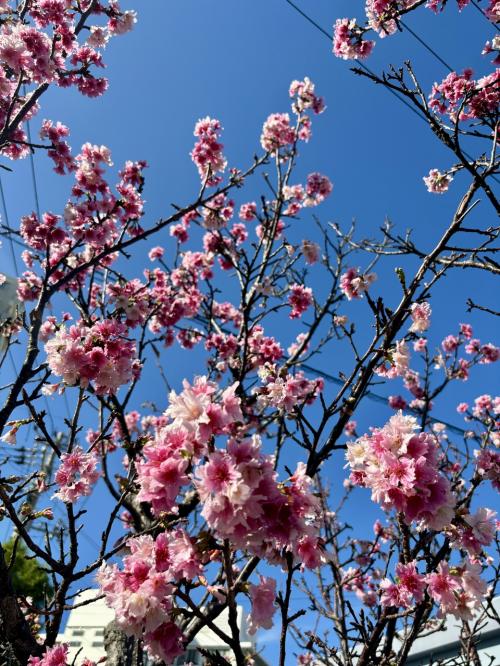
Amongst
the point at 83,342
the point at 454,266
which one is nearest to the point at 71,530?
the point at 83,342

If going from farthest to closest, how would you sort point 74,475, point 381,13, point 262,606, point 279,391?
point 381,13, point 279,391, point 74,475, point 262,606

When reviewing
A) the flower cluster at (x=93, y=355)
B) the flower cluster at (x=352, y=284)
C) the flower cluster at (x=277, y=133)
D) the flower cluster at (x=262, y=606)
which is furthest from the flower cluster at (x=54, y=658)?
the flower cluster at (x=277, y=133)

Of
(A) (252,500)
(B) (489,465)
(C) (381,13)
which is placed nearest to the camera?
(A) (252,500)

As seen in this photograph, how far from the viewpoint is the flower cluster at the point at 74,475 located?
9.61 feet

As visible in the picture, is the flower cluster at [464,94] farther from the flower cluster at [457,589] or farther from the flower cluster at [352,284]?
the flower cluster at [457,589]

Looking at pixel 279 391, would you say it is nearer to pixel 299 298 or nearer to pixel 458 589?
pixel 458 589

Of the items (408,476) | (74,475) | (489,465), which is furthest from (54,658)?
(489,465)

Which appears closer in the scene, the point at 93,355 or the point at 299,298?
the point at 93,355

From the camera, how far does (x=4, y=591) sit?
226 cm

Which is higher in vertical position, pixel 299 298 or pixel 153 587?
pixel 299 298

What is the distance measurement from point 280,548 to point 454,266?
1996 mm

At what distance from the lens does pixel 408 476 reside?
56.1 inches

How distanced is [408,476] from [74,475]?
7.77ft

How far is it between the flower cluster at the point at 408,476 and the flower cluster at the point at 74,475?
2.16 metres
